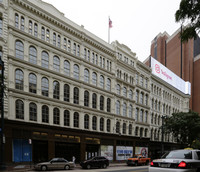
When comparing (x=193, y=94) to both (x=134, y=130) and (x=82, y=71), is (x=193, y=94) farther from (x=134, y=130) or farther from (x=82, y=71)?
(x=82, y=71)

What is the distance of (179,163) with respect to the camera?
8375 mm

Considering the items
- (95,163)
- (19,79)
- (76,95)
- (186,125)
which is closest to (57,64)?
(76,95)

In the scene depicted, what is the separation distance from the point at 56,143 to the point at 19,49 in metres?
13.4

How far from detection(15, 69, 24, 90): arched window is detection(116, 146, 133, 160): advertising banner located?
21.9 metres

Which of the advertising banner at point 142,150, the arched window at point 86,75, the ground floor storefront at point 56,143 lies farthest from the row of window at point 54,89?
the advertising banner at point 142,150

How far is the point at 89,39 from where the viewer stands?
124 feet

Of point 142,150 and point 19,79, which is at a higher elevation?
point 19,79

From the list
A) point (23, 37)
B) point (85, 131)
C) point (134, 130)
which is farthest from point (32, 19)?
point (134, 130)

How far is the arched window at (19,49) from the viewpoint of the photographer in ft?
92.0

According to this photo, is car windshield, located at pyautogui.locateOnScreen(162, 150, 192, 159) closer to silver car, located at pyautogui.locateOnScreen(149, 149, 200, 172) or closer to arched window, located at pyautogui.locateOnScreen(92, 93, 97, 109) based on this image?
silver car, located at pyautogui.locateOnScreen(149, 149, 200, 172)

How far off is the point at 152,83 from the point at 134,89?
901 centimetres

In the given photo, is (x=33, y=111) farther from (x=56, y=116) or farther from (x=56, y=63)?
(x=56, y=63)

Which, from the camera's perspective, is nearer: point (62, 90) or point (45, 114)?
point (45, 114)

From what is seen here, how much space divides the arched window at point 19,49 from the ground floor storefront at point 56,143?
813 centimetres
